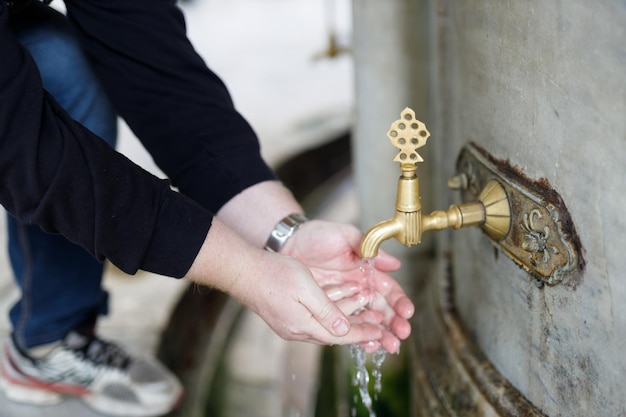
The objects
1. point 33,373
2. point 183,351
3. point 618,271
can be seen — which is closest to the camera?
point 618,271

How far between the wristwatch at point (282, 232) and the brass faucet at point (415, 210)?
25 cm

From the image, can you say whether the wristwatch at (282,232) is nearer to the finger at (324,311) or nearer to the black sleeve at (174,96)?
the black sleeve at (174,96)

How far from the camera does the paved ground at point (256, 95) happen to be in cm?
204

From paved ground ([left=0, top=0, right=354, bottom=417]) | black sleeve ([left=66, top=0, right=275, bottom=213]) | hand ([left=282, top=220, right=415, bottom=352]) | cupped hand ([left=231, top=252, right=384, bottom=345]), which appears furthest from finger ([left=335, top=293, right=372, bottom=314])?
paved ground ([left=0, top=0, right=354, bottom=417])

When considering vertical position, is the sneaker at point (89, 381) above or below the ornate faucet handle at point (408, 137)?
below

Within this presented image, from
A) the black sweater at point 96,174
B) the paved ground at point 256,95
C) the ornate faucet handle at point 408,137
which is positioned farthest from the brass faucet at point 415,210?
the paved ground at point 256,95

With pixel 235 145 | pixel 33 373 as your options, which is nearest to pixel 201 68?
pixel 235 145

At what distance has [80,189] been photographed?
0.94 m

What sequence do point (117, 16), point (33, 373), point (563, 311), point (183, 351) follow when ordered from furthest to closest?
point (183, 351)
point (33, 373)
point (117, 16)
point (563, 311)

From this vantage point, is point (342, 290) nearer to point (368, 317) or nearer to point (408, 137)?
point (368, 317)

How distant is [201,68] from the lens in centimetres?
131

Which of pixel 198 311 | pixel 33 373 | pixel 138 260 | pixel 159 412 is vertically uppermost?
pixel 138 260

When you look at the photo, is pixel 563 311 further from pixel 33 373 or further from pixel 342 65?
pixel 342 65

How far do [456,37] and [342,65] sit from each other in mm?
3797
